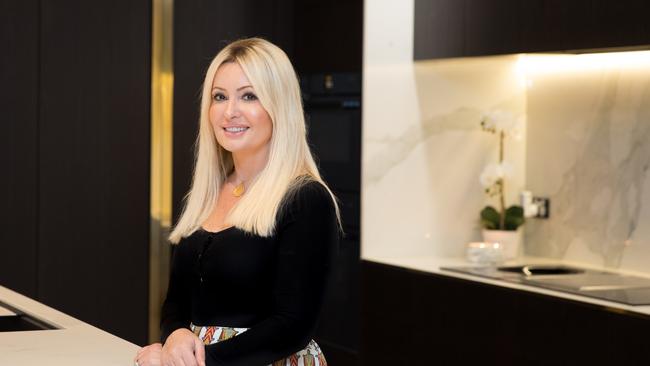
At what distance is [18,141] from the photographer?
386 centimetres

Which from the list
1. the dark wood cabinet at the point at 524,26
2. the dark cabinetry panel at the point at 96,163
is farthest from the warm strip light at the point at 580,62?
the dark cabinetry panel at the point at 96,163

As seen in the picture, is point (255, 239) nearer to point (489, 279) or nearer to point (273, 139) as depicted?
point (273, 139)

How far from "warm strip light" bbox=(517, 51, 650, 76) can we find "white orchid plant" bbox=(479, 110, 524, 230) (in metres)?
0.22

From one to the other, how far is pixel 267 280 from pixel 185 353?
0.20 m

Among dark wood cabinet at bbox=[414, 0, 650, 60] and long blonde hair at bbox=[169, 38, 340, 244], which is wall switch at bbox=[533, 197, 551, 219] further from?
long blonde hair at bbox=[169, 38, 340, 244]

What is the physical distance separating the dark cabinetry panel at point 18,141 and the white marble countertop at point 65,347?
174 centimetres

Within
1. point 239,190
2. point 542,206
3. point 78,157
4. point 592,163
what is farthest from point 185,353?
point 542,206

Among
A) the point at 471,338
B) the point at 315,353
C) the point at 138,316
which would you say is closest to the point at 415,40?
the point at 471,338

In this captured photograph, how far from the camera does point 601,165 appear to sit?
152 inches

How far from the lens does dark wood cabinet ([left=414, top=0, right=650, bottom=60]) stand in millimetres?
3246

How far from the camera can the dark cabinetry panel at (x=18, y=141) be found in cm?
382

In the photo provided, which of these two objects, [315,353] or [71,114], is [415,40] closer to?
[71,114]

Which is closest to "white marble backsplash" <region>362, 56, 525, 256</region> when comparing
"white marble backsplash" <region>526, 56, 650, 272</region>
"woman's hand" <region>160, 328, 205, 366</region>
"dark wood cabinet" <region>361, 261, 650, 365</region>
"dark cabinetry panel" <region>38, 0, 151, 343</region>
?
"white marble backsplash" <region>526, 56, 650, 272</region>

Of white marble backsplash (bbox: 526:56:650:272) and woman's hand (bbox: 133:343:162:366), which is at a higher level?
white marble backsplash (bbox: 526:56:650:272)
